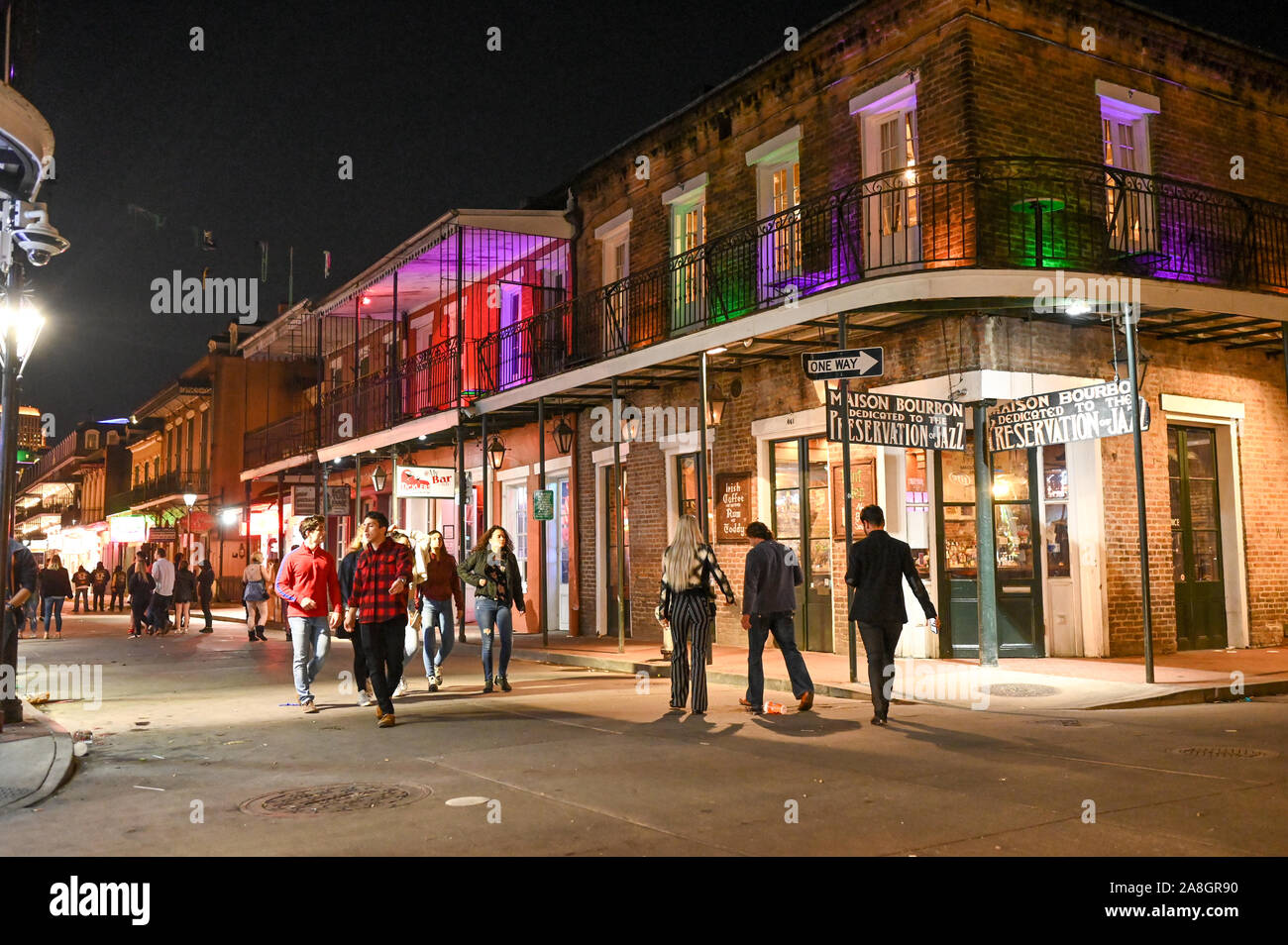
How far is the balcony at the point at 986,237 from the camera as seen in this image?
11938mm

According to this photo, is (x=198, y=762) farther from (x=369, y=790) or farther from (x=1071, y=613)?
(x=1071, y=613)

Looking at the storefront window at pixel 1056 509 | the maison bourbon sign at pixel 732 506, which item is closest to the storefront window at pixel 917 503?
the storefront window at pixel 1056 509

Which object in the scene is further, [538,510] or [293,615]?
[538,510]

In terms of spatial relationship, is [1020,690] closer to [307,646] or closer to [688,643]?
[688,643]

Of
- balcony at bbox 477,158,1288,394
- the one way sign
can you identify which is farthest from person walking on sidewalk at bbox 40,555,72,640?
the one way sign

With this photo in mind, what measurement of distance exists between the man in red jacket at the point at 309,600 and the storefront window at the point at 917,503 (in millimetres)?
6437

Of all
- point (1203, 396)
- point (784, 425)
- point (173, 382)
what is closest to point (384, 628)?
point (784, 425)

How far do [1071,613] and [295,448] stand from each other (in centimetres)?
2091

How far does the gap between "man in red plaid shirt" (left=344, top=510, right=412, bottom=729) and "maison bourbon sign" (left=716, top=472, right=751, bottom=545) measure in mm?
6560

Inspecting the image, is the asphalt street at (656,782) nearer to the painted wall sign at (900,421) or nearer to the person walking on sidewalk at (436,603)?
the person walking on sidewalk at (436,603)

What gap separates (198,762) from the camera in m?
7.36

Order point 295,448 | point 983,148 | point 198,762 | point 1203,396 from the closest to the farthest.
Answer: point 198,762 < point 983,148 < point 1203,396 < point 295,448
